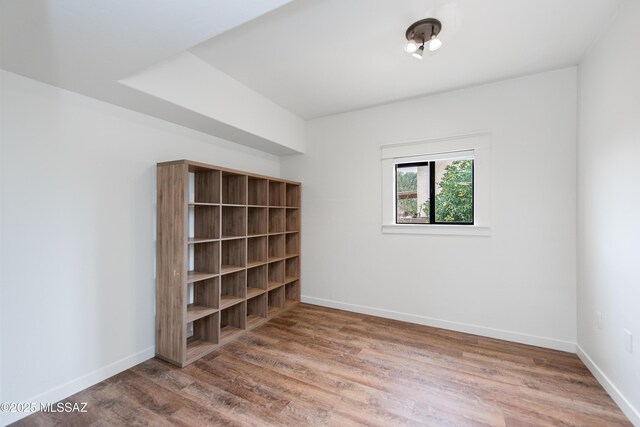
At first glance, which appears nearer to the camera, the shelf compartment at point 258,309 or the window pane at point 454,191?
the window pane at point 454,191

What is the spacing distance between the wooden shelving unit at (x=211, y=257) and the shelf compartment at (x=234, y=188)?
11 mm

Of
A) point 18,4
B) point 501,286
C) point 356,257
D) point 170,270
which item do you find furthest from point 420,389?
point 18,4

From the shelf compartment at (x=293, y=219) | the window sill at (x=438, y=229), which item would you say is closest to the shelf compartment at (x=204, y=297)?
the shelf compartment at (x=293, y=219)

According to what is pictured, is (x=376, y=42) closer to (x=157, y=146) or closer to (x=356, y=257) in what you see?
(x=157, y=146)

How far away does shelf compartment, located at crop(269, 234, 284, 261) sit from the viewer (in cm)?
354

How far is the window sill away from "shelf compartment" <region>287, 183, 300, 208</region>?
1271 millimetres

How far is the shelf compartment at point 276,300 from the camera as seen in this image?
343cm

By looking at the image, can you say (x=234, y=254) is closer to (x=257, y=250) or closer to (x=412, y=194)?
(x=257, y=250)

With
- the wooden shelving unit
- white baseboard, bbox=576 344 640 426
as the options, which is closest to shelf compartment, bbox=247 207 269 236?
the wooden shelving unit

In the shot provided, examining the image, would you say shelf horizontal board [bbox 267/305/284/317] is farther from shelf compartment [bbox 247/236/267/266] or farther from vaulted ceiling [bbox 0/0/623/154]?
vaulted ceiling [bbox 0/0/623/154]

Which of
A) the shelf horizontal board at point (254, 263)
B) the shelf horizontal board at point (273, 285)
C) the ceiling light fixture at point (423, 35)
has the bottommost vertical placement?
the shelf horizontal board at point (273, 285)

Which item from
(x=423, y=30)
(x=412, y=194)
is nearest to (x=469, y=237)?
(x=412, y=194)

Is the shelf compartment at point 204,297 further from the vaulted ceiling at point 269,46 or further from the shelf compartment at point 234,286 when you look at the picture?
the vaulted ceiling at point 269,46

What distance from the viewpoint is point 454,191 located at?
117 inches
